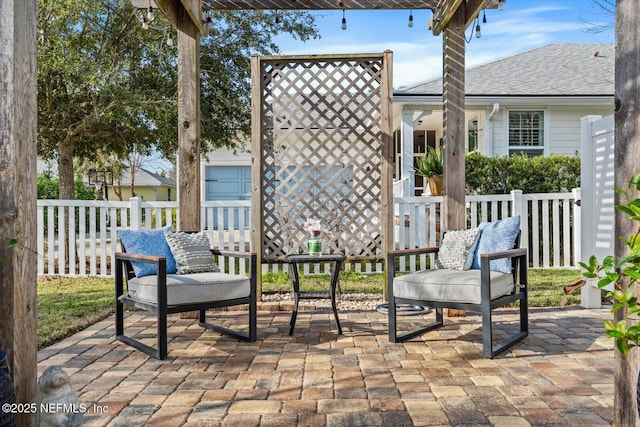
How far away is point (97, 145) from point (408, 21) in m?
6.69

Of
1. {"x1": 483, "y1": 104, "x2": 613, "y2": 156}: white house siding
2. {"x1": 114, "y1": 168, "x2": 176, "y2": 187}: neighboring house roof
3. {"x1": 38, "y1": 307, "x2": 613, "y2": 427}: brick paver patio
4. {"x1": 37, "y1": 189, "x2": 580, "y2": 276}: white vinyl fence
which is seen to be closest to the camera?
{"x1": 38, "y1": 307, "x2": 613, "y2": 427}: brick paver patio

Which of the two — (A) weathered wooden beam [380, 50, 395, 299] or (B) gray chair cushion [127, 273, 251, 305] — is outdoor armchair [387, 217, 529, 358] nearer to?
(B) gray chair cushion [127, 273, 251, 305]

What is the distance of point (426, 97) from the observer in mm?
9547

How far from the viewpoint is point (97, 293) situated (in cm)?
590

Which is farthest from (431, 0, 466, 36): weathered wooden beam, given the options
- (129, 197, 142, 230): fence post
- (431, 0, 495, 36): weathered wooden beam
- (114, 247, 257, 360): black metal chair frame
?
(129, 197, 142, 230): fence post

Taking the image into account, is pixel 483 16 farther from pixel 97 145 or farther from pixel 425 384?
pixel 97 145

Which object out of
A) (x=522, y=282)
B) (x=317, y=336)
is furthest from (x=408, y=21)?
(x=317, y=336)

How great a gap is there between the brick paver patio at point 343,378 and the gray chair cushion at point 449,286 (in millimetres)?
365

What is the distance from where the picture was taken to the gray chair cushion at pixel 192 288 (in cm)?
352

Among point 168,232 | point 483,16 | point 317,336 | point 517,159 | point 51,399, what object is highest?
point 483,16

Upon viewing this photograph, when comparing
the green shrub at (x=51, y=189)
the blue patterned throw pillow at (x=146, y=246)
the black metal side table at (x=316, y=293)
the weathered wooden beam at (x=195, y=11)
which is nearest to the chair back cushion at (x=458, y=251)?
the black metal side table at (x=316, y=293)

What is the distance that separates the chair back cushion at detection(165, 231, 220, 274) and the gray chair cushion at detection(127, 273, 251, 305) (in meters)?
0.15

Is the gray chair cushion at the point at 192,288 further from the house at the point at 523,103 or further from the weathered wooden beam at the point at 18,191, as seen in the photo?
the house at the point at 523,103

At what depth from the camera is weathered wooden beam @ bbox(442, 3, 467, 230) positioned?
15.3 feet
